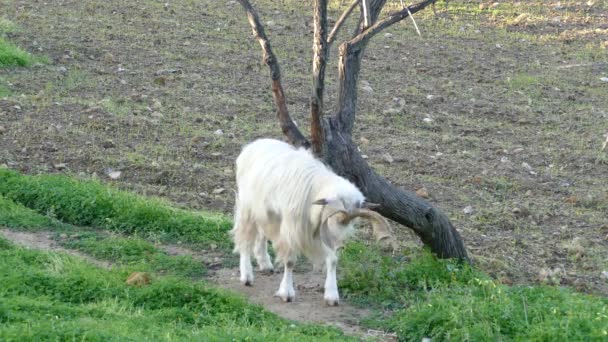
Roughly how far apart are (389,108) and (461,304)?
7332 mm

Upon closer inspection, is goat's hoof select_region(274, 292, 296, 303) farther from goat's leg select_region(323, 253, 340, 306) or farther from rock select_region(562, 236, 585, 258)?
rock select_region(562, 236, 585, 258)

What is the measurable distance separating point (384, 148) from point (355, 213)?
4.82 meters

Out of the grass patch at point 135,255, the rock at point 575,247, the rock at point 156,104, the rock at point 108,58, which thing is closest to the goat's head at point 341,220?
the grass patch at point 135,255

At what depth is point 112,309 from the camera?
6.50 m

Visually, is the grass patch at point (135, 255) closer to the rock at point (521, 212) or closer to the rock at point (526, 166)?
the rock at point (521, 212)

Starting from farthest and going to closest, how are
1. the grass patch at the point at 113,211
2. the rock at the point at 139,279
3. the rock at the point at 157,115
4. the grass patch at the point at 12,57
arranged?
the grass patch at the point at 12,57, the rock at the point at 157,115, the grass patch at the point at 113,211, the rock at the point at 139,279

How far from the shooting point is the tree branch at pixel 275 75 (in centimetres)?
787

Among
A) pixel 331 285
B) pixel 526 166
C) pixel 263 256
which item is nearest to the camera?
pixel 331 285

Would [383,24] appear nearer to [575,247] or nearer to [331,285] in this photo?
[331,285]

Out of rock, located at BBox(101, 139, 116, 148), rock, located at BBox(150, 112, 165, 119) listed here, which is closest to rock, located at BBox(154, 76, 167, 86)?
rock, located at BBox(150, 112, 165, 119)

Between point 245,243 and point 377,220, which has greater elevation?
point 377,220

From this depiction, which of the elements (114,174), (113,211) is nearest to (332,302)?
(113,211)

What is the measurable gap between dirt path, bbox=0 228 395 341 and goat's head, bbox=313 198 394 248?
0.50m

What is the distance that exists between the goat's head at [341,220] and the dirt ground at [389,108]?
4.92 ft
